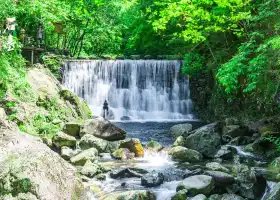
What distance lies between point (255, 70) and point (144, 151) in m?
4.36

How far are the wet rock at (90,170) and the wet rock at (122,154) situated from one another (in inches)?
57.7

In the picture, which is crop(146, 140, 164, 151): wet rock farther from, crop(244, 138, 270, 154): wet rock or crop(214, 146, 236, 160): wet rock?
crop(244, 138, 270, 154): wet rock

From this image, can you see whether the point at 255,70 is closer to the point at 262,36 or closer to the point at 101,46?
the point at 262,36

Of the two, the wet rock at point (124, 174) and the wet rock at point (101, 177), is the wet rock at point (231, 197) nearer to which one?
the wet rock at point (124, 174)

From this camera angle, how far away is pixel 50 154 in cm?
452

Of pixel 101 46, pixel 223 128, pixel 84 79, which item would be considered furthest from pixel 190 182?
pixel 101 46

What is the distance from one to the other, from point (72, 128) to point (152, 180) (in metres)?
4.98

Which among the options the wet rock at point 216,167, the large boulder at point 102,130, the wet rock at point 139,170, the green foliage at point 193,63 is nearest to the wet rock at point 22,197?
the wet rock at point 139,170

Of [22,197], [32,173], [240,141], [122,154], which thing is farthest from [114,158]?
[22,197]

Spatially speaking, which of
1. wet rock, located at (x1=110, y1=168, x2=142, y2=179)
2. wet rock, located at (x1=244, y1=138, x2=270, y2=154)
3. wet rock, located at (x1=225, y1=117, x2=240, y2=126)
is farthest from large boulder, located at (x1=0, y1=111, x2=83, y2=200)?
wet rock, located at (x1=225, y1=117, x2=240, y2=126)

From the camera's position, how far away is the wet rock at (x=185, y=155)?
9493 mm

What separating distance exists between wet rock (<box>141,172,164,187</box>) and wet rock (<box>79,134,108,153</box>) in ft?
9.95

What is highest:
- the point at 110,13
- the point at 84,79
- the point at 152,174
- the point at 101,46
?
the point at 110,13

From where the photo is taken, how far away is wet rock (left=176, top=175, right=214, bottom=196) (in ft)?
21.7
